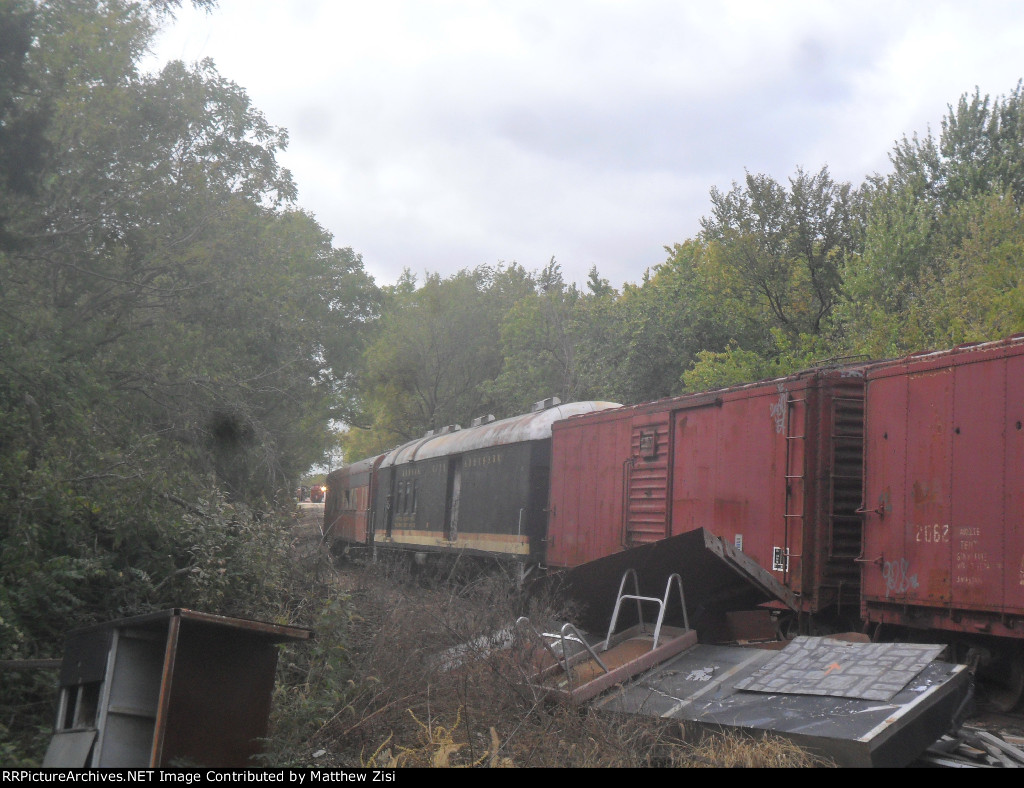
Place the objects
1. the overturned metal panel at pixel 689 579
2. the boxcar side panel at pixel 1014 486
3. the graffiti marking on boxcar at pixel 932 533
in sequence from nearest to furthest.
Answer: the boxcar side panel at pixel 1014 486 → the overturned metal panel at pixel 689 579 → the graffiti marking on boxcar at pixel 932 533

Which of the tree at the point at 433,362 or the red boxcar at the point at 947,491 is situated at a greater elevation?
the tree at the point at 433,362

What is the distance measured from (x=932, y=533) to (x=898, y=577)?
0.52 meters

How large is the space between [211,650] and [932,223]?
26242mm

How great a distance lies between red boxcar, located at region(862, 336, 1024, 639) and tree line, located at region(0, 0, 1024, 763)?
5912 millimetres

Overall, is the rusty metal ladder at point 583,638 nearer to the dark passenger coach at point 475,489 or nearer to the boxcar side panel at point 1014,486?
the boxcar side panel at point 1014,486

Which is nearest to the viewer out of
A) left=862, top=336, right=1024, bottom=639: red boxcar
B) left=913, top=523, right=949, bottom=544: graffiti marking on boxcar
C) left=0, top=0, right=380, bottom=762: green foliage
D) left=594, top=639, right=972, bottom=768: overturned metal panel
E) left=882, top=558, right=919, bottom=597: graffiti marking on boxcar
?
left=594, top=639, right=972, bottom=768: overturned metal panel

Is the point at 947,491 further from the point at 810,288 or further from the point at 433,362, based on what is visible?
the point at 433,362

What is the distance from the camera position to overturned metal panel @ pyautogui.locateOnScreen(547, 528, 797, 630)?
23.3 feet

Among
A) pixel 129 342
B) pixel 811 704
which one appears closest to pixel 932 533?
pixel 811 704

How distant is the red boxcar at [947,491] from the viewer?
22.4 feet

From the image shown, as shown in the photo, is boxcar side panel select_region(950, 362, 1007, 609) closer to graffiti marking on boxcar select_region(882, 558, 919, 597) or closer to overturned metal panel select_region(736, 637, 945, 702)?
graffiti marking on boxcar select_region(882, 558, 919, 597)

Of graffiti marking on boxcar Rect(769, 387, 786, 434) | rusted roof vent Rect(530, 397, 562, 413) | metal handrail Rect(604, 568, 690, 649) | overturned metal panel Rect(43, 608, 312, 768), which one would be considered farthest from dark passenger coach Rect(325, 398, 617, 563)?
overturned metal panel Rect(43, 608, 312, 768)

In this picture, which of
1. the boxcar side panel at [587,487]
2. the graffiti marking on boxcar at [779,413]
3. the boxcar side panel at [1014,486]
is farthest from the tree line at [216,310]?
the boxcar side panel at [1014,486]

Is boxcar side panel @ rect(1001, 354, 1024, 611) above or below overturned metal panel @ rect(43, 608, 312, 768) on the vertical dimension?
above
